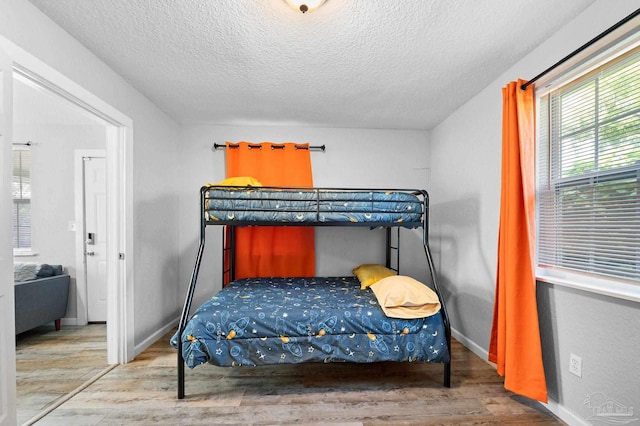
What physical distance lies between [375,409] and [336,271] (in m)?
1.79

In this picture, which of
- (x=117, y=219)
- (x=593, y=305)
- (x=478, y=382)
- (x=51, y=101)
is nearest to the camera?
(x=593, y=305)

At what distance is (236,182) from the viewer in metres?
2.48

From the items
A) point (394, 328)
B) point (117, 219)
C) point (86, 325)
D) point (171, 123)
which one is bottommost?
point (86, 325)

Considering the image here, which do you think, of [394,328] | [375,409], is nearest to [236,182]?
[394,328]

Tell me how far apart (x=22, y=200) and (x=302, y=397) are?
3.99 m

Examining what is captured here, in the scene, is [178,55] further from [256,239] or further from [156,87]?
[256,239]

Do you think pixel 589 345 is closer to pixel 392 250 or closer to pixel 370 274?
pixel 370 274

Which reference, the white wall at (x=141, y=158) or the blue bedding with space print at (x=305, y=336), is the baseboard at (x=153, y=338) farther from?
the blue bedding with space print at (x=305, y=336)

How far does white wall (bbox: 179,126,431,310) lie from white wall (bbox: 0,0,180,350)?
0.59 ft

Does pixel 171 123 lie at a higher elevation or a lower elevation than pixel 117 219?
higher

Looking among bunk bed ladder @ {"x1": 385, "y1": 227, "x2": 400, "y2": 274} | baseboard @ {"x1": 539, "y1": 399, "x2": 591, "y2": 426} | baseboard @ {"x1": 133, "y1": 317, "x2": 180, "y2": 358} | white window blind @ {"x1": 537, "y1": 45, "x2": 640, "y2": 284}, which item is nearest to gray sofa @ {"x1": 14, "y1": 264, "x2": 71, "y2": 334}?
baseboard @ {"x1": 133, "y1": 317, "x2": 180, "y2": 358}

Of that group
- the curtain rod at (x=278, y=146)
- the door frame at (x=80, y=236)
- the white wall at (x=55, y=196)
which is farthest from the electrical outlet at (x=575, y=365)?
the white wall at (x=55, y=196)

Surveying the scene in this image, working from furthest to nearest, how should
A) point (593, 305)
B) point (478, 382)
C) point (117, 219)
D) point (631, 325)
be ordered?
1. point (117, 219)
2. point (478, 382)
3. point (593, 305)
4. point (631, 325)

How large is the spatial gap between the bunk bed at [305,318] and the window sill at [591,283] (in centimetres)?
68
